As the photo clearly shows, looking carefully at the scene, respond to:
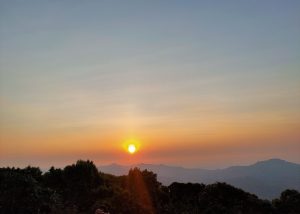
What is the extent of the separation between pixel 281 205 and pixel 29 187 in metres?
31.2

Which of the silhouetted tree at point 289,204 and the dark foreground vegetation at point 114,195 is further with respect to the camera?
the silhouetted tree at point 289,204

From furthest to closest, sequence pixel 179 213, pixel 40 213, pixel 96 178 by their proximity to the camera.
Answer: pixel 96 178 → pixel 179 213 → pixel 40 213

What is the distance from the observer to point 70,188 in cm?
4469

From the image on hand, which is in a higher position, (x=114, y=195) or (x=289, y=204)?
(x=289, y=204)

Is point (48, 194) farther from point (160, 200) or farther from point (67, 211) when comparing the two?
point (160, 200)

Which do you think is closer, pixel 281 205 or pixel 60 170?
pixel 60 170

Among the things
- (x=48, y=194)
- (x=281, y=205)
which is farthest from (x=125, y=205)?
(x=281, y=205)

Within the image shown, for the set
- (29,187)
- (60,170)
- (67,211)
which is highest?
(60,170)

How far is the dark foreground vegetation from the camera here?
3394 cm

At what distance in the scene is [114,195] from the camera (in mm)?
37062

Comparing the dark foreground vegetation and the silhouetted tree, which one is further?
the silhouetted tree

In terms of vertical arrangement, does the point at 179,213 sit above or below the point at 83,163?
below

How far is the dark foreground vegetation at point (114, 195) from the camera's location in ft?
111

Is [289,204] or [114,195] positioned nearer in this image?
[114,195]
